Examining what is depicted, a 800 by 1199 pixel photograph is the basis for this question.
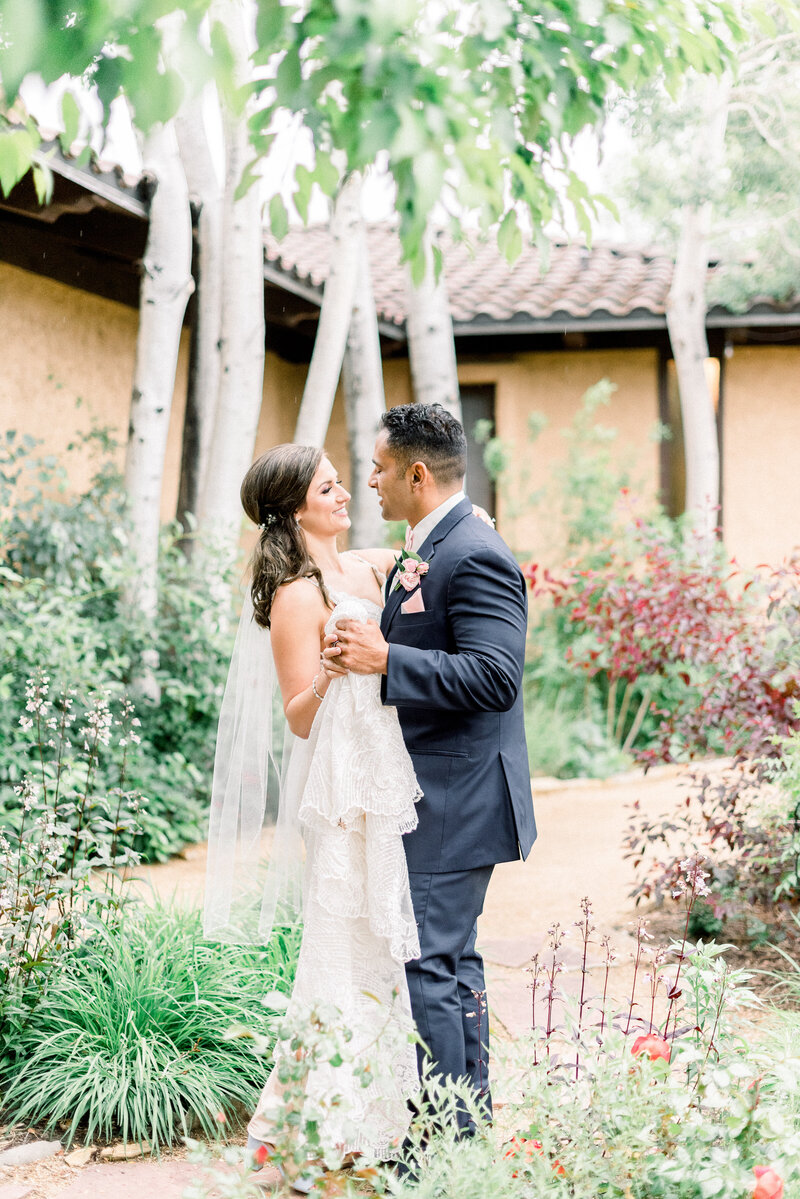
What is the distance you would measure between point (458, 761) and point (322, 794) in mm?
364

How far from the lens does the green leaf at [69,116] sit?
8.16 feet

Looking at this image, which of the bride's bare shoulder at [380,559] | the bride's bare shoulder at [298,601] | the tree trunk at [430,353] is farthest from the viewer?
the tree trunk at [430,353]

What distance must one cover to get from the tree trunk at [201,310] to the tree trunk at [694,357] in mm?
4293

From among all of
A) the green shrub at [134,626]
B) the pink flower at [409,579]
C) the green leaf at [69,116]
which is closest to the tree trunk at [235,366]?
the green shrub at [134,626]

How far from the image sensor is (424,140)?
1670mm

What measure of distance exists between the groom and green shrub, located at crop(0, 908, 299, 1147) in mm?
699

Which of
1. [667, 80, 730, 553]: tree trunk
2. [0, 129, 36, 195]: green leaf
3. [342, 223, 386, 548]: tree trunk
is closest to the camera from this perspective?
[0, 129, 36, 195]: green leaf

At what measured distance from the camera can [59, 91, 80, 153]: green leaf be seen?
249cm

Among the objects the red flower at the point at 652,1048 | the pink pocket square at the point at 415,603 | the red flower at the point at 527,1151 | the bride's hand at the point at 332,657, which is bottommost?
the red flower at the point at 527,1151

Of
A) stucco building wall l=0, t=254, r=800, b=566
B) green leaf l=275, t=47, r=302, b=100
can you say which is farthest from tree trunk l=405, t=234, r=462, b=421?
green leaf l=275, t=47, r=302, b=100

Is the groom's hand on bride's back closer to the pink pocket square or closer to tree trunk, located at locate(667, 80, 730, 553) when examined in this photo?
the pink pocket square

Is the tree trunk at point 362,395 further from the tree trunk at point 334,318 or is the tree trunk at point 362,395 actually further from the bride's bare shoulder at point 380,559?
the bride's bare shoulder at point 380,559

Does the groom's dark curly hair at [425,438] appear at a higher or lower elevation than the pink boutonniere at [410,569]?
higher

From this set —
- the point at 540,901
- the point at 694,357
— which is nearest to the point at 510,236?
the point at 540,901
